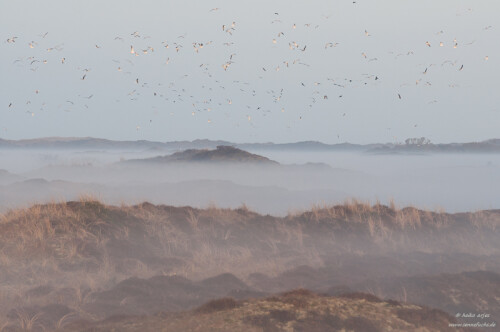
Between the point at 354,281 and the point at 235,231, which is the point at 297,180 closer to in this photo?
the point at 235,231

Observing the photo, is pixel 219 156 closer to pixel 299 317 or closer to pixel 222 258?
pixel 222 258

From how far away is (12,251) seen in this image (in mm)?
13484

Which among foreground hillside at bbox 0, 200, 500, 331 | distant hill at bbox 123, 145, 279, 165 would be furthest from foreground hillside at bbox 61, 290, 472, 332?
distant hill at bbox 123, 145, 279, 165

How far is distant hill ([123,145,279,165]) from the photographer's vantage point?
6494 centimetres

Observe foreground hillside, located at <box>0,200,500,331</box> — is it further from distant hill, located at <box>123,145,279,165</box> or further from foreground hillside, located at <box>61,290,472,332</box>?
distant hill, located at <box>123,145,279,165</box>

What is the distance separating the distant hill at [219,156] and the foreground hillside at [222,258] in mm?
45627

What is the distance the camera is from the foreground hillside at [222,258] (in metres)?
9.98

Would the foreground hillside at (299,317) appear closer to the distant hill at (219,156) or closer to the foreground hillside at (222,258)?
the foreground hillside at (222,258)

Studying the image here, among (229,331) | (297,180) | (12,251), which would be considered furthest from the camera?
(297,180)

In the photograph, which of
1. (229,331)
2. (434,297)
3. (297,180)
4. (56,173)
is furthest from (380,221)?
(56,173)

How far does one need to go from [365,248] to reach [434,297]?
676cm

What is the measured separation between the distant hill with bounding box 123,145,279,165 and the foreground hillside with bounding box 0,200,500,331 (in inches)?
1796

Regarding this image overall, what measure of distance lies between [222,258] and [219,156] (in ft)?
173

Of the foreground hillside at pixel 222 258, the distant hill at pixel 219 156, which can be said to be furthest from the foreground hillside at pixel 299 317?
the distant hill at pixel 219 156
